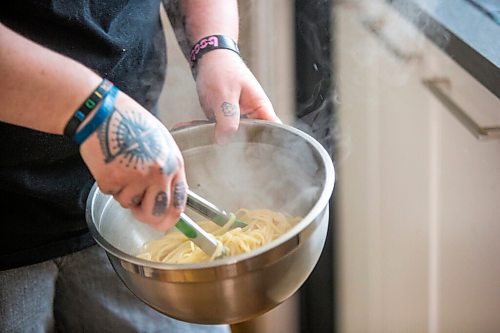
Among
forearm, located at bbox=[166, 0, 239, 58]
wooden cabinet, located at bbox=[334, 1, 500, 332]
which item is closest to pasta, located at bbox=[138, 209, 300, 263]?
forearm, located at bbox=[166, 0, 239, 58]

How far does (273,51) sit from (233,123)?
0.48m

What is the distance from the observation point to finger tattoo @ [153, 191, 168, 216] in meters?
0.60

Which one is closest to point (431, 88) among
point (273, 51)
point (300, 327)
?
point (273, 51)

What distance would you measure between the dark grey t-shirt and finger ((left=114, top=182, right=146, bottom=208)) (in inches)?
6.9

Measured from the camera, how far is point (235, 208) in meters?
0.85

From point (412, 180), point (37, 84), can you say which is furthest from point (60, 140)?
point (412, 180)

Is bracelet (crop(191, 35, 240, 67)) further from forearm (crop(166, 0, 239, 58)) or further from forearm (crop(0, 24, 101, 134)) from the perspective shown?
forearm (crop(0, 24, 101, 134))

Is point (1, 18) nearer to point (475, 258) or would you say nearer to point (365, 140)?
point (365, 140)

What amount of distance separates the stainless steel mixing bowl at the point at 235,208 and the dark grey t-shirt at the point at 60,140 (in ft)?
0.27

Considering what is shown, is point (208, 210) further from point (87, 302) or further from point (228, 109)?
point (87, 302)

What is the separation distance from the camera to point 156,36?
86 centimetres

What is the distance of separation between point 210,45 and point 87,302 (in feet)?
1.13

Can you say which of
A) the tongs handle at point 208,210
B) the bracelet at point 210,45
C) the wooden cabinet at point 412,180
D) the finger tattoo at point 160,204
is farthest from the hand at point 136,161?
the wooden cabinet at point 412,180

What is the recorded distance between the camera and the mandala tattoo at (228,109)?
2.52 feet
